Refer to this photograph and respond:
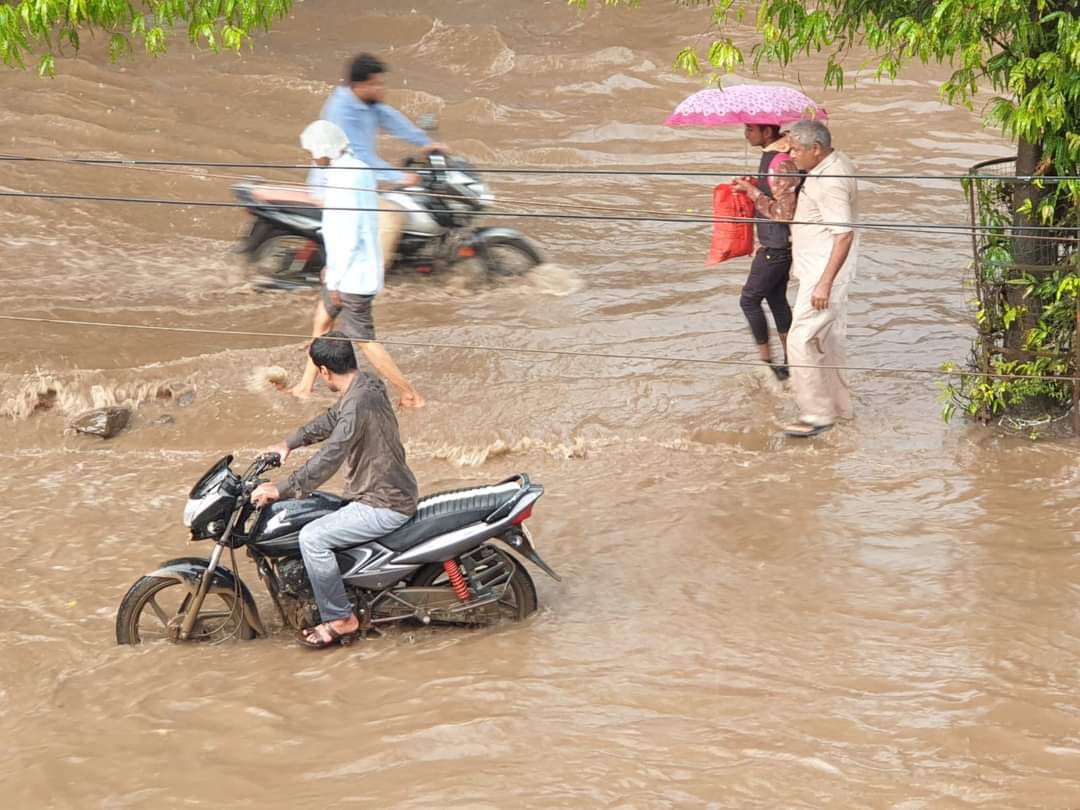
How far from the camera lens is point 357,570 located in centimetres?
555

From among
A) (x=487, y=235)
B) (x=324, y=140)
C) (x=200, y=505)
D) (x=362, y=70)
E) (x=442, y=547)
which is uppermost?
(x=362, y=70)

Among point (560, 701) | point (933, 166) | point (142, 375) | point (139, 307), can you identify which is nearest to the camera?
point (560, 701)

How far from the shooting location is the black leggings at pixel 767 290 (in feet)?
26.2

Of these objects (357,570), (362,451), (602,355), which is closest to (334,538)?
(357,570)

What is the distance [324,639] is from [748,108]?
4.26 meters

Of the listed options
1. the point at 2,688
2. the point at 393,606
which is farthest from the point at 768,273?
the point at 2,688

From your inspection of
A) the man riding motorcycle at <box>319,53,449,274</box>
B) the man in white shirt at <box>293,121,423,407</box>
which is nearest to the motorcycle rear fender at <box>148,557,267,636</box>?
the man in white shirt at <box>293,121,423,407</box>

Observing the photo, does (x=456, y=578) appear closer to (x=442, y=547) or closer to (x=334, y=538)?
(x=442, y=547)

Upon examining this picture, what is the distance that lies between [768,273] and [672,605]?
2.87 meters

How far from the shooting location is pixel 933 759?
14.7ft

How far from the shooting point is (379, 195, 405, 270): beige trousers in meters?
9.74

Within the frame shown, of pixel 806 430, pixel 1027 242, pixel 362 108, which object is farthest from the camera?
pixel 362 108

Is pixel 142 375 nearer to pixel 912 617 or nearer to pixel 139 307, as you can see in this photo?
pixel 139 307

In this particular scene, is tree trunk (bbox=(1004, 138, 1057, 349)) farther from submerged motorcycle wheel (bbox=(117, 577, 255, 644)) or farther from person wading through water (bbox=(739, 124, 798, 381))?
submerged motorcycle wheel (bbox=(117, 577, 255, 644))
